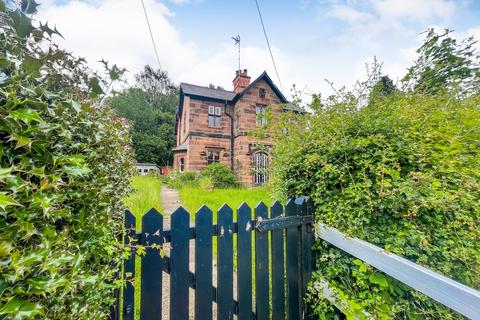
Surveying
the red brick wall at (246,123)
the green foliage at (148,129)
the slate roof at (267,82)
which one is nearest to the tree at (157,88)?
the green foliage at (148,129)

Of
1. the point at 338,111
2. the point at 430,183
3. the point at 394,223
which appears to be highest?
the point at 338,111

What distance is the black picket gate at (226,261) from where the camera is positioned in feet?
3.58

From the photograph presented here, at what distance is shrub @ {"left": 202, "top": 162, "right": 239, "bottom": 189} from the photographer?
31.7ft

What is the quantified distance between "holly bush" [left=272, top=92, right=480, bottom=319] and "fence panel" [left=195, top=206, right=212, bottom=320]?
0.82 metres

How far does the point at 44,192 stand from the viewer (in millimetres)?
588

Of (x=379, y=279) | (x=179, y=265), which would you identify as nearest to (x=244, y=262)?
(x=179, y=265)

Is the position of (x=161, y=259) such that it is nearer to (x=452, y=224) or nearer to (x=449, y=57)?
(x=452, y=224)

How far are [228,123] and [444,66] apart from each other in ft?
34.6

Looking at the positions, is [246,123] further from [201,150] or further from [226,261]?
[226,261]

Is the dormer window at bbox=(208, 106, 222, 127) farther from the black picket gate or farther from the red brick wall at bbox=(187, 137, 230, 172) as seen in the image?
the black picket gate

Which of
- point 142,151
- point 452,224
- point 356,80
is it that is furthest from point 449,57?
point 142,151

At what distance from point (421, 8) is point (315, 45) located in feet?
6.78

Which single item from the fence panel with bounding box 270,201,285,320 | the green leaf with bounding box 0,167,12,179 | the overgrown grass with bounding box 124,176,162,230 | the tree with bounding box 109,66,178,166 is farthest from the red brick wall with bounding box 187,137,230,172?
the tree with bounding box 109,66,178,166

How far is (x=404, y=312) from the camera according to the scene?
3.83 ft
